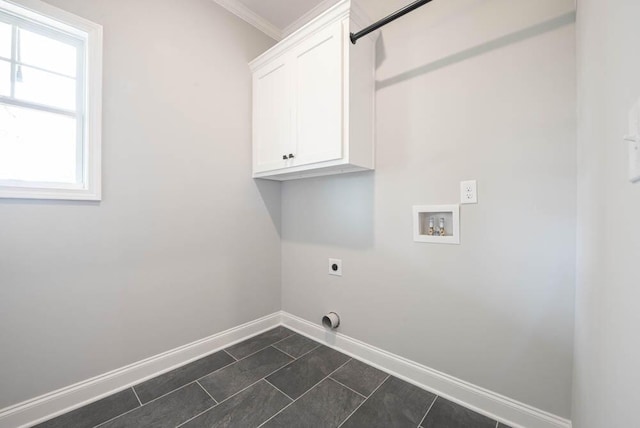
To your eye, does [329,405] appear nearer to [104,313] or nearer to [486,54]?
[104,313]

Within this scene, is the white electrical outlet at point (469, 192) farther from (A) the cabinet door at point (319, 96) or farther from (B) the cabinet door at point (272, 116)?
(B) the cabinet door at point (272, 116)

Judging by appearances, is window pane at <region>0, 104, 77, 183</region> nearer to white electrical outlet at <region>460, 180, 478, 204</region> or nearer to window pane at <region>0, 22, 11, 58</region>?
window pane at <region>0, 22, 11, 58</region>

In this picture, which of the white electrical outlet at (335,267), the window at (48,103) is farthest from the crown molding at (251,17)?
the white electrical outlet at (335,267)

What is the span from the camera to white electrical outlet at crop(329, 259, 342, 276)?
6.70 ft

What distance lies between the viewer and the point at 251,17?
2.22m

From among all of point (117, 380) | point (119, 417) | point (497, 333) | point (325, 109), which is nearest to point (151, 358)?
point (117, 380)

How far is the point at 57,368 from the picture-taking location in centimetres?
139

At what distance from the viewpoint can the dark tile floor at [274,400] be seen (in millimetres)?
1326

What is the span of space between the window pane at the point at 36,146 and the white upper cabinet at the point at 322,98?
1244 millimetres

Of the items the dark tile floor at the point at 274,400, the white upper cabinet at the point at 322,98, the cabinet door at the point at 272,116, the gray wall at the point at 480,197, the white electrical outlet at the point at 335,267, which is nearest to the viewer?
the gray wall at the point at 480,197

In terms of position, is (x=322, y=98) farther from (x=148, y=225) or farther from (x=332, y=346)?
(x=332, y=346)

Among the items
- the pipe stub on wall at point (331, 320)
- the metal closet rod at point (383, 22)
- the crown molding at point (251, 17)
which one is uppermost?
the crown molding at point (251, 17)

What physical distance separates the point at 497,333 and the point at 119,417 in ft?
6.91

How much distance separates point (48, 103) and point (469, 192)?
2490 mm
